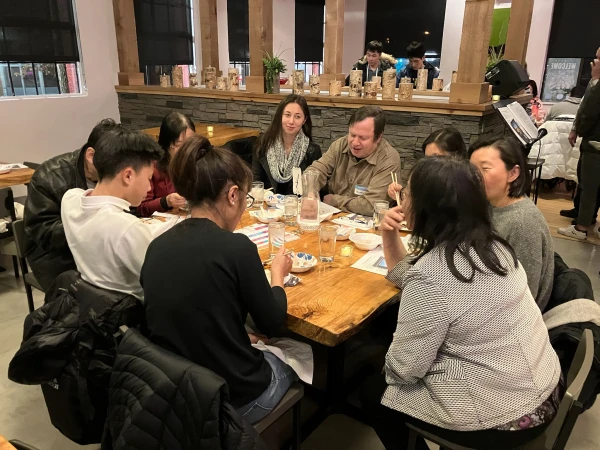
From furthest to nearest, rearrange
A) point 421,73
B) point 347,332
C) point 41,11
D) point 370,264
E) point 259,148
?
point 41,11 → point 421,73 → point 259,148 → point 370,264 → point 347,332

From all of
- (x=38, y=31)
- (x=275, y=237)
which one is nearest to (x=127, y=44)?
(x=38, y=31)

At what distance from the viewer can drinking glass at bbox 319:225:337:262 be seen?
1.79 m

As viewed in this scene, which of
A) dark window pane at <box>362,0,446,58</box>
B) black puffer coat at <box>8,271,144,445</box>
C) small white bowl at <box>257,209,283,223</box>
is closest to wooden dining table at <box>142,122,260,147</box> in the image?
small white bowl at <box>257,209,283,223</box>

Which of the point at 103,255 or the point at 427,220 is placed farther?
the point at 103,255

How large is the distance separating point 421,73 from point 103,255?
335 centimetres

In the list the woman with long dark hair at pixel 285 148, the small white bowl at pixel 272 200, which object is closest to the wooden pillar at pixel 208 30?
the woman with long dark hair at pixel 285 148

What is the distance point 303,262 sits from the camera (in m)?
1.76

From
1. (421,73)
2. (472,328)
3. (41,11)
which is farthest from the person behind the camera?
(41,11)

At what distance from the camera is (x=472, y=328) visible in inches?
46.4

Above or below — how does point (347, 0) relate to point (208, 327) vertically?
above

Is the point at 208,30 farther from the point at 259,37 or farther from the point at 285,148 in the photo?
the point at 285,148

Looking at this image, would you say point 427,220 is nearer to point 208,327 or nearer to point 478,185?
point 478,185

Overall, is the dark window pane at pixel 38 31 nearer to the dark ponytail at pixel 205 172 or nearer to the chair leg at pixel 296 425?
the dark ponytail at pixel 205 172

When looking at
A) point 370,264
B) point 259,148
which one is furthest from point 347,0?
point 370,264
